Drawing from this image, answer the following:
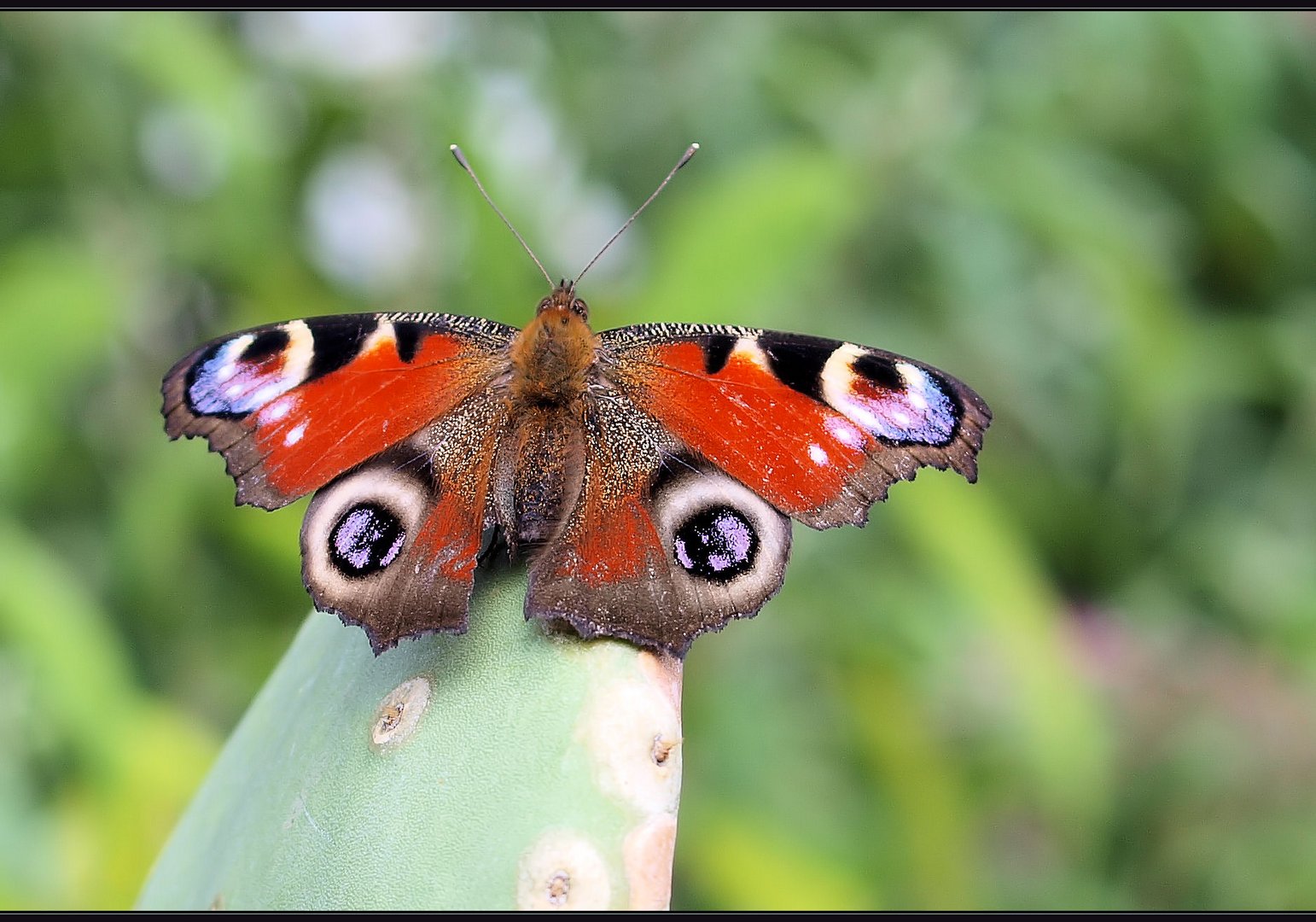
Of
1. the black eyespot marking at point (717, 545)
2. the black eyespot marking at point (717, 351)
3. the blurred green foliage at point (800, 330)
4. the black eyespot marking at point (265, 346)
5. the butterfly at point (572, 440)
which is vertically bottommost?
the blurred green foliage at point (800, 330)

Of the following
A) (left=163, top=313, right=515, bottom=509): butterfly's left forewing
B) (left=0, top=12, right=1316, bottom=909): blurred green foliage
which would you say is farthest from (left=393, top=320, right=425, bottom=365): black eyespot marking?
(left=0, top=12, right=1316, bottom=909): blurred green foliage

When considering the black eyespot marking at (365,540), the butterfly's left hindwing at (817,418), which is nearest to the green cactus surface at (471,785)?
the black eyespot marking at (365,540)

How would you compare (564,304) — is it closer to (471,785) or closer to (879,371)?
(879,371)

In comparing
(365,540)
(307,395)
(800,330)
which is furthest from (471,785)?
(800,330)

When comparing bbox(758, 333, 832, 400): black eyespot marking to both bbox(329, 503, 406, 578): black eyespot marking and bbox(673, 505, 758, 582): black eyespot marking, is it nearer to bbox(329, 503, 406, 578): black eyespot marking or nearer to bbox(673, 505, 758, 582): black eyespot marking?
bbox(673, 505, 758, 582): black eyespot marking

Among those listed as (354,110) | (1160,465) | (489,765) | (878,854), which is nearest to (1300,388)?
(1160,465)

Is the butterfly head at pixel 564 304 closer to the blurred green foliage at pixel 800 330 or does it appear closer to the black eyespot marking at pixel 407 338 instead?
the black eyespot marking at pixel 407 338

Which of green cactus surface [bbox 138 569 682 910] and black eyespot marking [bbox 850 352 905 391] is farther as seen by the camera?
black eyespot marking [bbox 850 352 905 391]
